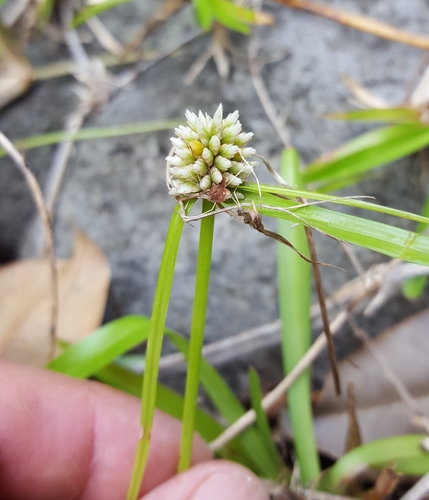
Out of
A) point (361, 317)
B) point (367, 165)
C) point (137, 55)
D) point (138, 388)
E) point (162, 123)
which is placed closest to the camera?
point (138, 388)

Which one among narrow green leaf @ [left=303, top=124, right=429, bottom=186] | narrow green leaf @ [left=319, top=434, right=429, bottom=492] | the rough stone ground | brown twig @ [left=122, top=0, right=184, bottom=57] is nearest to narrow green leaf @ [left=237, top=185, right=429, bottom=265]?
narrow green leaf @ [left=319, top=434, right=429, bottom=492]

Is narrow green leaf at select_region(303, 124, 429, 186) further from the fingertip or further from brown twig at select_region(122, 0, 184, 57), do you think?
brown twig at select_region(122, 0, 184, 57)

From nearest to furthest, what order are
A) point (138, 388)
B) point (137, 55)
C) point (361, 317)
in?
point (138, 388), point (361, 317), point (137, 55)

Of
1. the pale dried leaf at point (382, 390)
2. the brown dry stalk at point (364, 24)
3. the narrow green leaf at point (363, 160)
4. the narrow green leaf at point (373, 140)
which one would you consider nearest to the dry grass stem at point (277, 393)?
the pale dried leaf at point (382, 390)

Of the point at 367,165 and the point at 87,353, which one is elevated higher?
the point at 367,165

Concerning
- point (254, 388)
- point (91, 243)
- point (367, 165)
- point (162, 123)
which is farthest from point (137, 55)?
point (254, 388)

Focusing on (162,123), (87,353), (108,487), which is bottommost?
(108,487)

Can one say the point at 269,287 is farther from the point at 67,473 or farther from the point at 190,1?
the point at 190,1

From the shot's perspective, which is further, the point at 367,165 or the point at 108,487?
the point at 367,165

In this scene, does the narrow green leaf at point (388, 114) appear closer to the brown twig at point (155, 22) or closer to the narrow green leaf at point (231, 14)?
the narrow green leaf at point (231, 14)
